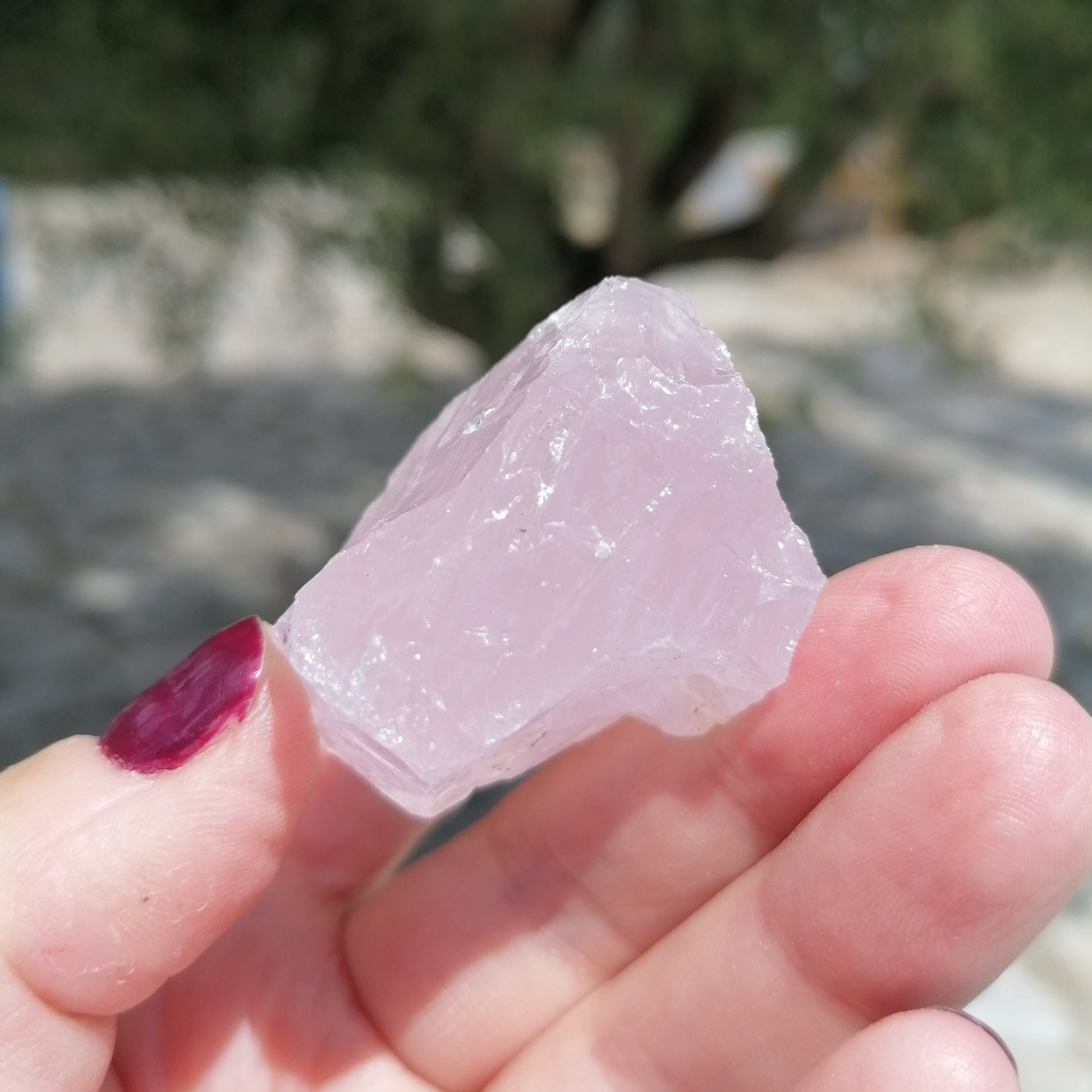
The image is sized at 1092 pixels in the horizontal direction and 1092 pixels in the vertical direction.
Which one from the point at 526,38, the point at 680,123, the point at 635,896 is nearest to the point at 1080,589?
the point at 680,123

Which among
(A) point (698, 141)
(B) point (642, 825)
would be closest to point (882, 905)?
(B) point (642, 825)

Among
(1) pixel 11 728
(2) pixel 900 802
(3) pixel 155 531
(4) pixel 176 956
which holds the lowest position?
(3) pixel 155 531

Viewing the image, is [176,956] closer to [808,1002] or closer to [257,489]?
[808,1002]

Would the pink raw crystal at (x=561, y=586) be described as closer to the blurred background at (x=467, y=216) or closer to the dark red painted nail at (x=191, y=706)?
the dark red painted nail at (x=191, y=706)

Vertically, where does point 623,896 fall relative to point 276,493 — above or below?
above

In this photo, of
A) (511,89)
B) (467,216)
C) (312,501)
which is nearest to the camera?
(511,89)

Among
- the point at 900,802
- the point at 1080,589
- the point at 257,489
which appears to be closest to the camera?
the point at 900,802

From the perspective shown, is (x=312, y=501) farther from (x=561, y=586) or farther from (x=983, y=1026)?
(x=983, y=1026)
